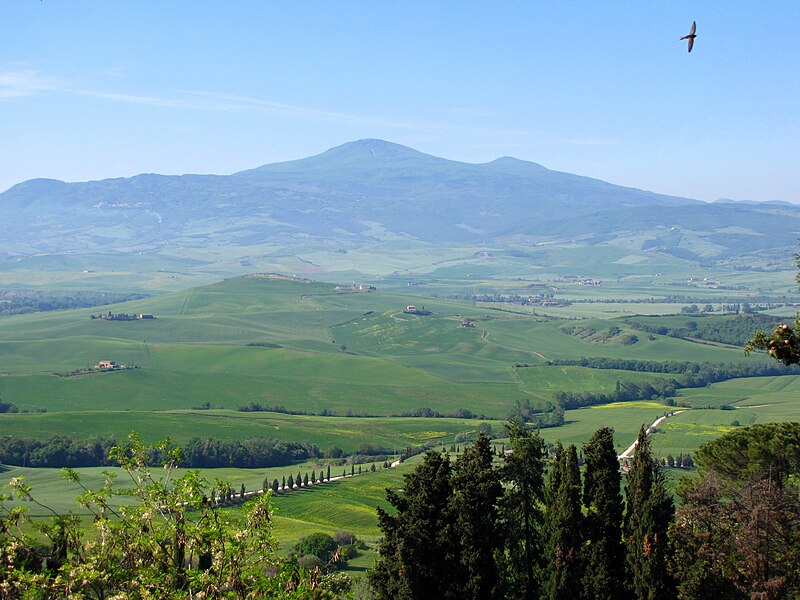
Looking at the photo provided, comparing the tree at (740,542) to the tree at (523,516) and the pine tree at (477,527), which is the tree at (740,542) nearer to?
the tree at (523,516)

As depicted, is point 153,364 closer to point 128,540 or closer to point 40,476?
point 40,476

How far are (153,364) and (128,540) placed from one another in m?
151

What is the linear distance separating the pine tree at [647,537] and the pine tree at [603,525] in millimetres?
504

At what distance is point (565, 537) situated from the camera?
3331cm

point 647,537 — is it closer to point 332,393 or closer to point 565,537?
point 565,537

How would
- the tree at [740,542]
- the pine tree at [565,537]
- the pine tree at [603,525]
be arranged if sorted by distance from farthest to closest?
the pine tree at [603,525] < the pine tree at [565,537] < the tree at [740,542]

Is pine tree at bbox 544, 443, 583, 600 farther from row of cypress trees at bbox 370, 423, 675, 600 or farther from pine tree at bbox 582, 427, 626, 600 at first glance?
pine tree at bbox 582, 427, 626, 600

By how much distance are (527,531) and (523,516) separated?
22.0 inches

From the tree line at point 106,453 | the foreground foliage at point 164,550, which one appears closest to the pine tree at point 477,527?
the foreground foliage at point 164,550

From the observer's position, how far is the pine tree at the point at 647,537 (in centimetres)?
3172

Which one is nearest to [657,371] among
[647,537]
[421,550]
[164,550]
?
[647,537]

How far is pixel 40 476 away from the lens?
3807 inches

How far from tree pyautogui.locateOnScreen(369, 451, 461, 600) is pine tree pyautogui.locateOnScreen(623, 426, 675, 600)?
6.04 metres

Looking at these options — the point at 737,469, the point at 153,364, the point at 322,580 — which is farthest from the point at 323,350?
the point at 322,580
